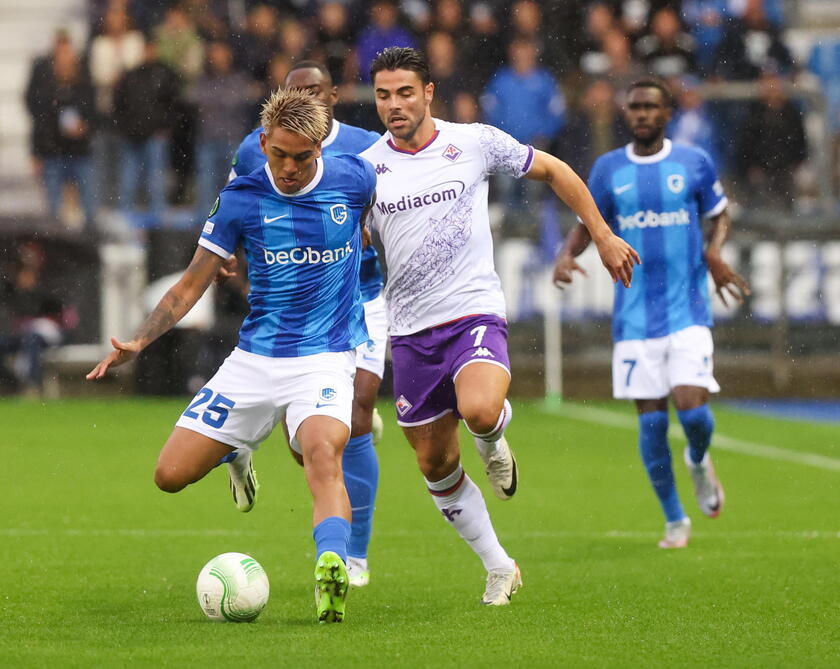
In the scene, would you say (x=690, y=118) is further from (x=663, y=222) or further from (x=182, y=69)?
(x=663, y=222)

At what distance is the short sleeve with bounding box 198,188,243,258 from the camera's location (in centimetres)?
664

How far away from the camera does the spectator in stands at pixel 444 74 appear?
57.0 ft

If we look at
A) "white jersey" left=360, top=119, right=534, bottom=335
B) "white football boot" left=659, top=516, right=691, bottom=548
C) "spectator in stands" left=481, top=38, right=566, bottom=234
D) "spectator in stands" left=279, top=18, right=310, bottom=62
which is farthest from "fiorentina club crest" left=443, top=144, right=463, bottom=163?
"spectator in stands" left=279, top=18, right=310, bottom=62

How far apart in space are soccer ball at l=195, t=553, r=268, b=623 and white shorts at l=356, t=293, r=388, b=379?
5.49 feet

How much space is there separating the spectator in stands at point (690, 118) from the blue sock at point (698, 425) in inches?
350

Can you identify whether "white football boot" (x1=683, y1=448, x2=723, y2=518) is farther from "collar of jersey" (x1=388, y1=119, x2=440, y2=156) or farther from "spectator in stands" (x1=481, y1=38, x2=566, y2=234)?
"spectator in stands" (x1=481, y1=38, x2=566, y2=234)

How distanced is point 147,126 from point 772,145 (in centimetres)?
693

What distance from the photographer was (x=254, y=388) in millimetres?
6723

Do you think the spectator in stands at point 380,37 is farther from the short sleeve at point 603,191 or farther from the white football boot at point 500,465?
the white football boot at point 500,465

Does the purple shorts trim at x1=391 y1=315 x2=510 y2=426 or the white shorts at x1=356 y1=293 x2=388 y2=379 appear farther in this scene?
the white shorts at x1=356 y1=293 x2=388 y2=379

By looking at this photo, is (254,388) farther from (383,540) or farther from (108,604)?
(383,540)

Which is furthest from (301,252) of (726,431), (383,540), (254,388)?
(726,431)

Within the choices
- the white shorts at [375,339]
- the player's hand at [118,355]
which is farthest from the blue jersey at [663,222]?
the player's hand at [118,355]

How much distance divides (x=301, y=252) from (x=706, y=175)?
348 centimetres
